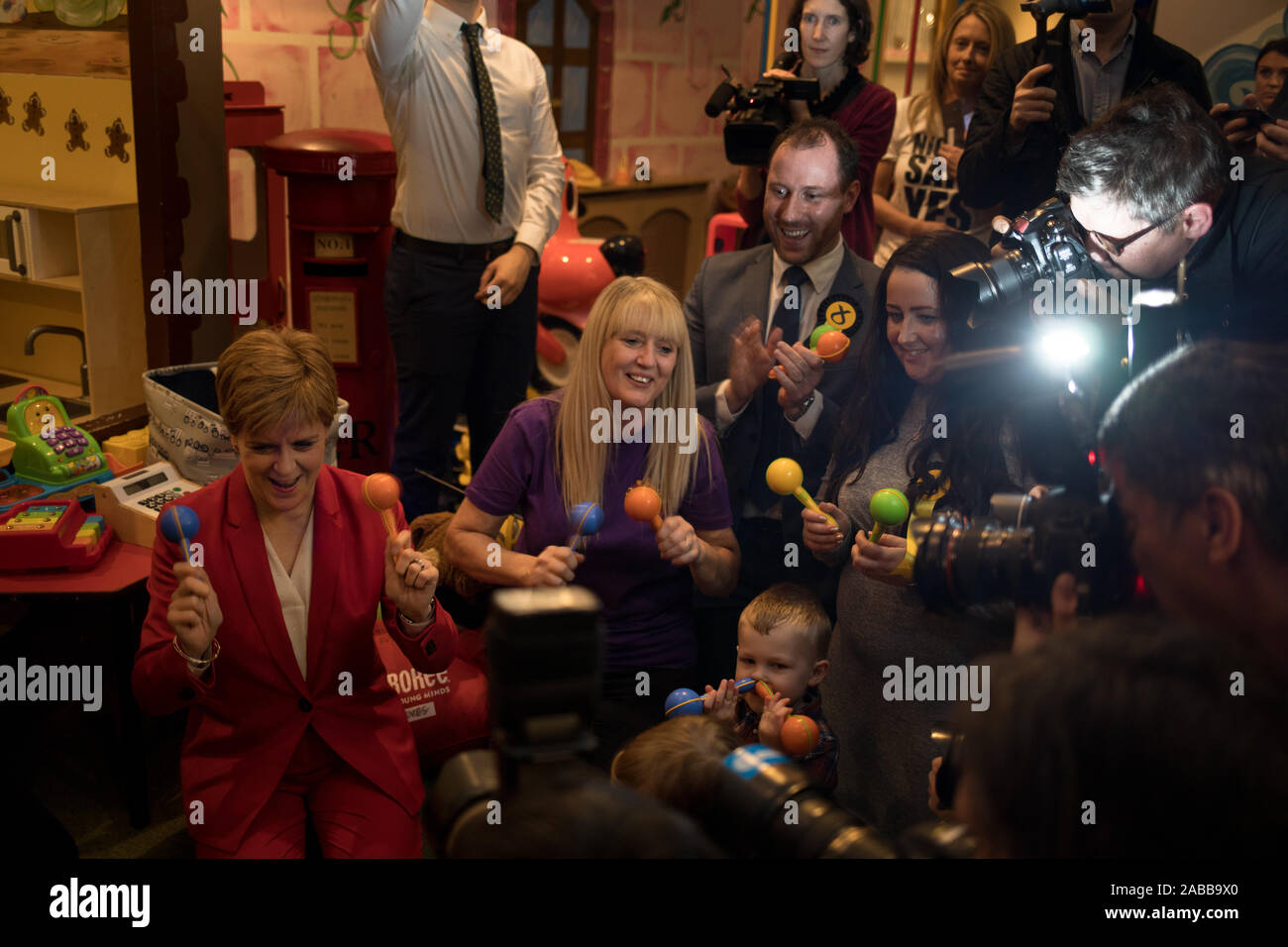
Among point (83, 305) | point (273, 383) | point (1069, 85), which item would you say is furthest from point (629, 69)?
point (273, 383)

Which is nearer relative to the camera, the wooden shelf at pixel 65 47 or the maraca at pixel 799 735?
the maraca at pixel 799 735

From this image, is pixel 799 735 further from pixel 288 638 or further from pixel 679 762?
pixel 288 638

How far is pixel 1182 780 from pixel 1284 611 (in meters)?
0.18

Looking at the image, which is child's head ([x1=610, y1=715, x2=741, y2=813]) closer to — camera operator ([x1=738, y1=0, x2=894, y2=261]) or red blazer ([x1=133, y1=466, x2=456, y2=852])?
red blazer ([x1=133, y1=466, x2=456, y2=852])

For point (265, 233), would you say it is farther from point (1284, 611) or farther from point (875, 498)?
point (1284, 611)

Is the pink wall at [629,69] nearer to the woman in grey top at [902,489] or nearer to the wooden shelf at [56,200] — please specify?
the wooden shelf at [56,200]

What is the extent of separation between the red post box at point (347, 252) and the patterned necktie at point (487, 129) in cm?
54

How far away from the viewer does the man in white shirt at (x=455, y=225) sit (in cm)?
303

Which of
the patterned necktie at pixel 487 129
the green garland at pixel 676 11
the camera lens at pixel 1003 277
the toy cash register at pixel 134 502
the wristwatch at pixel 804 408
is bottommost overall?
the toy cash register at pixel 134 502

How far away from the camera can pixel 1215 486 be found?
879 millimetres

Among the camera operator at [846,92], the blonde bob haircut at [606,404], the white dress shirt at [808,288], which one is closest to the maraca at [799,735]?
the blonde bob haircut at [606,404]

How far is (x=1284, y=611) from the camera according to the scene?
85 centimetres

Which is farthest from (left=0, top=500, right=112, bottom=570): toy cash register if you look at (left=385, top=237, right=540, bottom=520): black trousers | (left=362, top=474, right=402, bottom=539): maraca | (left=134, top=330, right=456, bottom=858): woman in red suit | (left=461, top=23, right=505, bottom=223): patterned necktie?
(left=461, top=23, right=505, bottom=223): patterned necktie

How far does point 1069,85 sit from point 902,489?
946 millimetres
